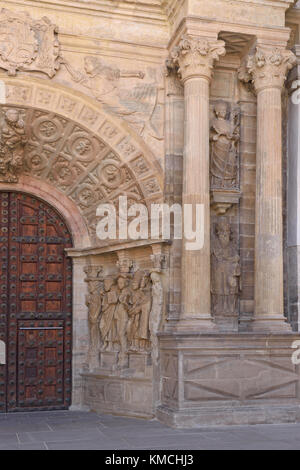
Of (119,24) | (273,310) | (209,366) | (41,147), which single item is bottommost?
Answer: (209,366)

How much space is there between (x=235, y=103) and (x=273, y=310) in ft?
10.9

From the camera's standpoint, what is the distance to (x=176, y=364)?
8.65 meters

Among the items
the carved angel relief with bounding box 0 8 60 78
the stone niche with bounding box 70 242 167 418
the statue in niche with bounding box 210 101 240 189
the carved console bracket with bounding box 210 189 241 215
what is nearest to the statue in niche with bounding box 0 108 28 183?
the carved angel relief with bounding box 0 8 60 78

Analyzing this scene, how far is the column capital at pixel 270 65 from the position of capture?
9.51 metres

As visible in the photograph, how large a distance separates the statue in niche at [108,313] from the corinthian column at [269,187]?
2.25 metres

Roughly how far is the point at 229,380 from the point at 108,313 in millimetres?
2396

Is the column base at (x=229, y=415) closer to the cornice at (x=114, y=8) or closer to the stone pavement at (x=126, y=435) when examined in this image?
the stone pavement at (x=126, y=435)

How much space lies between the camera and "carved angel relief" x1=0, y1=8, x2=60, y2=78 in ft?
30.5

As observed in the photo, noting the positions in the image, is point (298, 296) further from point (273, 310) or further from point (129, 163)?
point (129, 163)

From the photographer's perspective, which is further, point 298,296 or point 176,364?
point 298,296

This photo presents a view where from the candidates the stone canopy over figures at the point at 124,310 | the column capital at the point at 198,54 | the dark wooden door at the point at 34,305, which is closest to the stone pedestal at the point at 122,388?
the stone canopy over figures at the point at 124,310

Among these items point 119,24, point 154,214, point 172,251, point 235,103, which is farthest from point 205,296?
point 119,24

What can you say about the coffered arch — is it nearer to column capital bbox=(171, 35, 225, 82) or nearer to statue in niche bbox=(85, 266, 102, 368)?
statue in niche bbox=(85, 266, 102, 368)
